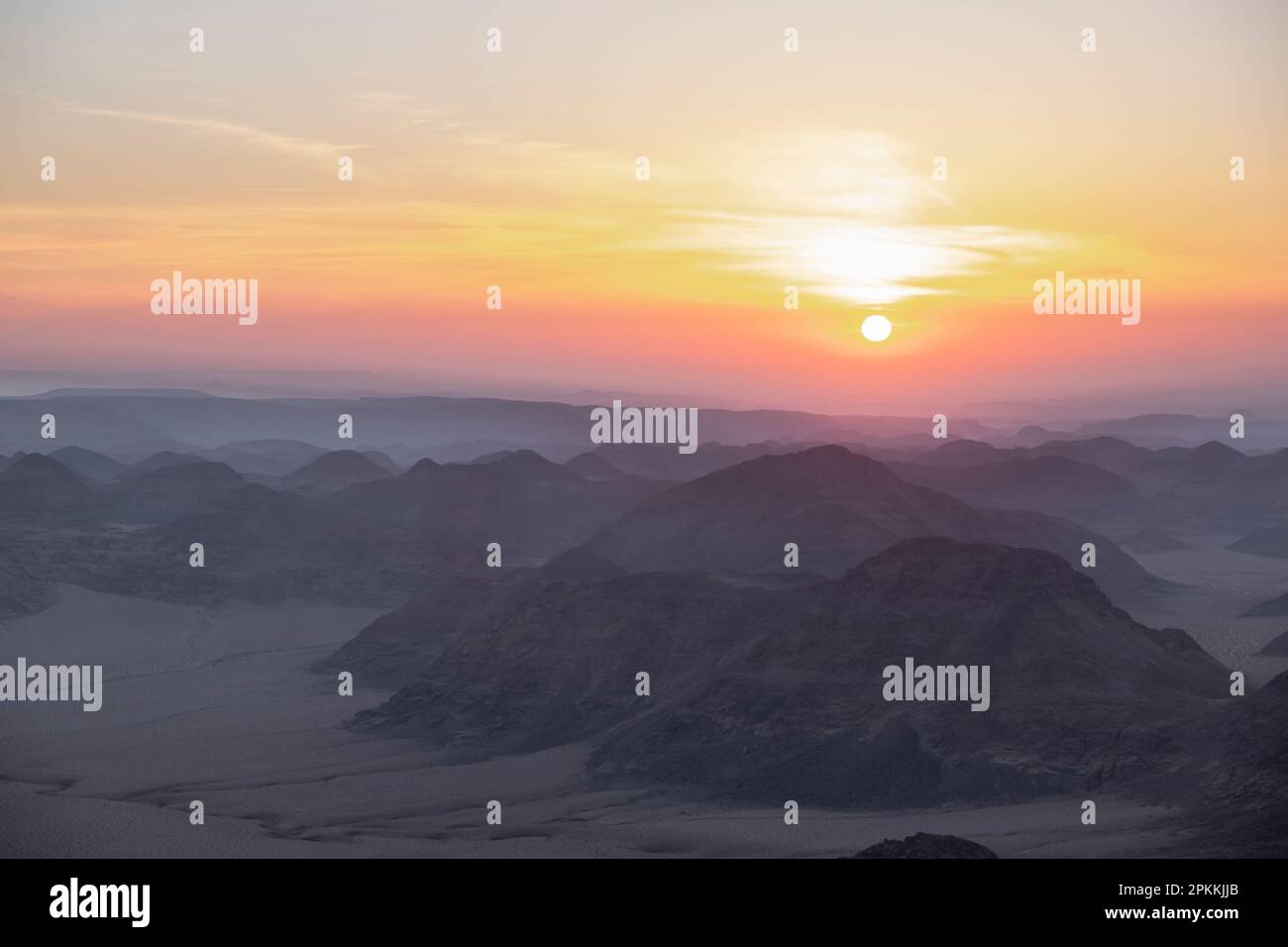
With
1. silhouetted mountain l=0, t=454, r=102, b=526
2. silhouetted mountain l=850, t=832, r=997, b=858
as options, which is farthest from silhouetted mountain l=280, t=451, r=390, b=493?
silhouetted mountain l=850, t=832, r=997, b=858

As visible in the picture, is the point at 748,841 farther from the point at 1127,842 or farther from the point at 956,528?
the point at 956,528

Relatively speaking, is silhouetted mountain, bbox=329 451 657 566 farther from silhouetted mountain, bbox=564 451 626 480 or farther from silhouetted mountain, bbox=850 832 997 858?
silhouetted mountain, bbox=850 832 997 858

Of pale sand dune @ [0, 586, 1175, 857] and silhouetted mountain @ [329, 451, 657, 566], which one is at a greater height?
silhouetted mountain @ [329, 451, 657, 566]

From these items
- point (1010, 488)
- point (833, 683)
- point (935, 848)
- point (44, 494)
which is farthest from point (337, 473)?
point (935, 848)

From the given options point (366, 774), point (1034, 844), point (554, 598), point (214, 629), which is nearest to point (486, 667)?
point (554, 598)

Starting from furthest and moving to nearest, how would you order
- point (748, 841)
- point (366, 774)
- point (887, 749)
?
1. point (366, 774)
2. point (887, 749)
3. point (748, 841)

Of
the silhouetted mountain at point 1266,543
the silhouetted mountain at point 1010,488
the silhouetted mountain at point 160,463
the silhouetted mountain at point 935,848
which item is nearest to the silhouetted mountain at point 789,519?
the silhouetted mountain at point 1010,488
